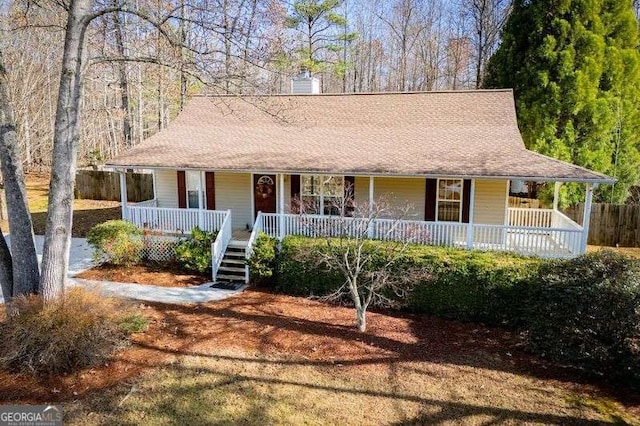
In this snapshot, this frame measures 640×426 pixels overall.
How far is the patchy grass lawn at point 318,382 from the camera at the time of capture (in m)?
5.70

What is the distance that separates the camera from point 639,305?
659 centimetres

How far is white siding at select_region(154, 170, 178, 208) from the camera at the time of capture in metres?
14.6

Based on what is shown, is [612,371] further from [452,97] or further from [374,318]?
[452,97]

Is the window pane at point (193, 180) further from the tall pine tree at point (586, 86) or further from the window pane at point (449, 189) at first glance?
the tall pine tree at point (586, 86)

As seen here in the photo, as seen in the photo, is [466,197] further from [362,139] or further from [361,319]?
[361,319]

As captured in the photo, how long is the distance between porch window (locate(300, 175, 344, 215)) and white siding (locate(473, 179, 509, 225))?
4253 mm

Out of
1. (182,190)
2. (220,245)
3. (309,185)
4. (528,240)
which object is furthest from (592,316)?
(182,190)

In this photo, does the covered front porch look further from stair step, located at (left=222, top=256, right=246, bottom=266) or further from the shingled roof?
the shingled roof

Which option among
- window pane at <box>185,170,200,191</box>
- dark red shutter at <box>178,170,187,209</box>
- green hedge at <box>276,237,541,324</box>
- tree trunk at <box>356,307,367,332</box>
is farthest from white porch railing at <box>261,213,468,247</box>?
dark red shutter at <box>178,170,187,209</box>

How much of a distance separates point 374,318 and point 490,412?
3734 millimetres

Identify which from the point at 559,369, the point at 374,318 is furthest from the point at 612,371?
the point at 374,318

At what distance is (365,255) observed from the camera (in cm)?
1020

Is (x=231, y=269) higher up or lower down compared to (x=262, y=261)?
lower down

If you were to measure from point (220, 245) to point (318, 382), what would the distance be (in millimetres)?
6473
